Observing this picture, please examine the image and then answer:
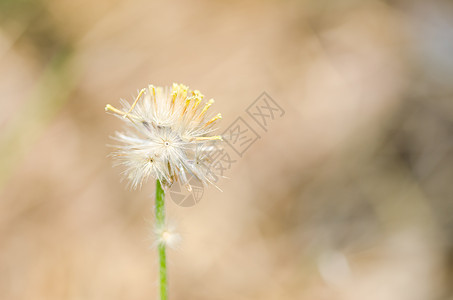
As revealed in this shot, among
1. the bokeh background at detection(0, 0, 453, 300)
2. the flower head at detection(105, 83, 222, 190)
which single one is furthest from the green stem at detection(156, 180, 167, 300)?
the bokeh background at detection(0, 0, 453, 300)

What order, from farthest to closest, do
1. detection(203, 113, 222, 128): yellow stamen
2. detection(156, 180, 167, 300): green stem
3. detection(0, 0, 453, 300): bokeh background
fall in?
detection(0, 0, 453, 300): bokeh background → detection(203, 113, 222, 128): yellow stamen → detection(156, 180, 167, 300): green stem

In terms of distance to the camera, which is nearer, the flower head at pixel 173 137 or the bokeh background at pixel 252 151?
the flower head at pixel 173 137

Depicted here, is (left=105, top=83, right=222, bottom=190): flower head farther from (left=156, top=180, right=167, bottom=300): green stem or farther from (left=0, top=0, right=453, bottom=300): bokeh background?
(left=0, top=0, right=453, bottom=300): bokeh background

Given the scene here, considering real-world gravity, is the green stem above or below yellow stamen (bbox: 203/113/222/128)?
below

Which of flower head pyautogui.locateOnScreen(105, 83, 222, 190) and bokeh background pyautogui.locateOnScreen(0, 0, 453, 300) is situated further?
bokeh background pyautogui.locateOnScreen(0, 0, 453, 300)

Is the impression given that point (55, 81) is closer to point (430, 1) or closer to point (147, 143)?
point (147, 143)

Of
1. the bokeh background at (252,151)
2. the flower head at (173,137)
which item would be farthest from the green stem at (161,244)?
the bokeh background at (252,151)

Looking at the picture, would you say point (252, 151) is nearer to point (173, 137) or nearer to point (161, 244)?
point (173, 137)

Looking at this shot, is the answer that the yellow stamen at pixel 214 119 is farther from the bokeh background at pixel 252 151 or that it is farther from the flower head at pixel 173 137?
the bokeh background at pixel 252 151
